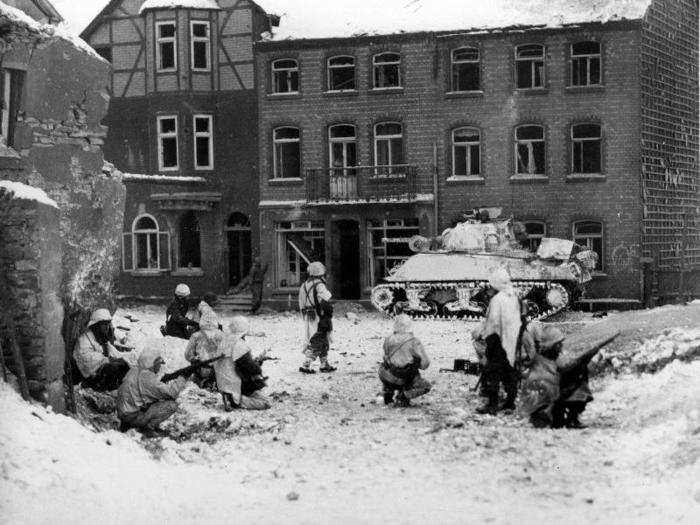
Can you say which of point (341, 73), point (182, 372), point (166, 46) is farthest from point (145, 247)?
point (182, 372)

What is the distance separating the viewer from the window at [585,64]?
27672 mm

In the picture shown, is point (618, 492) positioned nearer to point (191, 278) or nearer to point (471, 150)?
point (471, 150)

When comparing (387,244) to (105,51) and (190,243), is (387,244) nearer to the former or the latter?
(190,243)

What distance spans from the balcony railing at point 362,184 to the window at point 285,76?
9.38 ft

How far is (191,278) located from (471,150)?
1045cm

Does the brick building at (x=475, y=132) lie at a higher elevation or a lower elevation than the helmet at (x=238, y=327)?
higher

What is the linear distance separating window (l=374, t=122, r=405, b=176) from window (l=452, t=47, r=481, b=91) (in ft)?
7.52

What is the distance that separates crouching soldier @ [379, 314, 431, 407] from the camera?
11461 millimetres

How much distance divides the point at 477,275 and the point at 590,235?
7.77 meters

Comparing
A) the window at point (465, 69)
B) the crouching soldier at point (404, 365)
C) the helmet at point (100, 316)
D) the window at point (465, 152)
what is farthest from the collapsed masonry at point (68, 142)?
the window at point (465, 69)

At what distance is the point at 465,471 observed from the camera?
326 inches

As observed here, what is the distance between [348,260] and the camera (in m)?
30.2

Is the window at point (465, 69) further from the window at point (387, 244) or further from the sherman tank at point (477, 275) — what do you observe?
the sherman tank at point (477, 275)

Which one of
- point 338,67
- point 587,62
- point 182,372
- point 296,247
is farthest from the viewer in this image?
point 296,247
